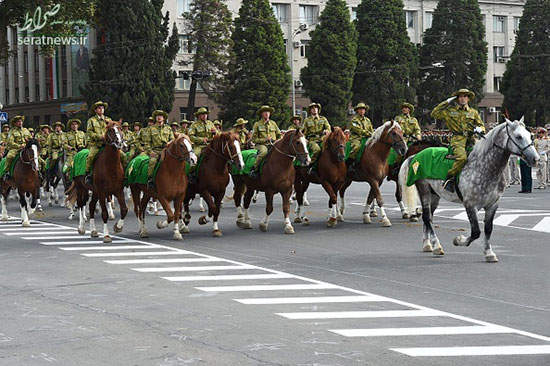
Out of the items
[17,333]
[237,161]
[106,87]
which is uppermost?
[106,87]

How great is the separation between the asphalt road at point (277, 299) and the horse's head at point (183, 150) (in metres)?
1.64

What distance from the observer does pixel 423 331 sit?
9836mm

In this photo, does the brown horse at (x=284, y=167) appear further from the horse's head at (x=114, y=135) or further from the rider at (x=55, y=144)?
the rider at (x=55, y=144)

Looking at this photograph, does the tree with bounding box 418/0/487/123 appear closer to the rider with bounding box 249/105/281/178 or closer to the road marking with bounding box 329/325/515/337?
the rider with bounding box 249/105/281/178

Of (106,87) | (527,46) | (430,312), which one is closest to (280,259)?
(430,312)

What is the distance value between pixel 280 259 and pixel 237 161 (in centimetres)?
412

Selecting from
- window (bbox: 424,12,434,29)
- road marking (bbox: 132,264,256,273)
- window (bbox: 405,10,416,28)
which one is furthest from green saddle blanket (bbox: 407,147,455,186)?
window (bbox: 424,12,434,29)

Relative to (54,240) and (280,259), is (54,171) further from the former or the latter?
(280,259)

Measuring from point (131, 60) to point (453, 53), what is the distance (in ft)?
99.1

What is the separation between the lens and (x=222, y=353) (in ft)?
29.4

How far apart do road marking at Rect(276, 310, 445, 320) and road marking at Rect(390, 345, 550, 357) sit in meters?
1.72

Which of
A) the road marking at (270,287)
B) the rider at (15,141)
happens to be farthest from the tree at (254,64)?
the road marking at (270,287)

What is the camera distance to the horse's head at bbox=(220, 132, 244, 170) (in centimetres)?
1973

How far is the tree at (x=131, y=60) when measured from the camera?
65.3 meters
